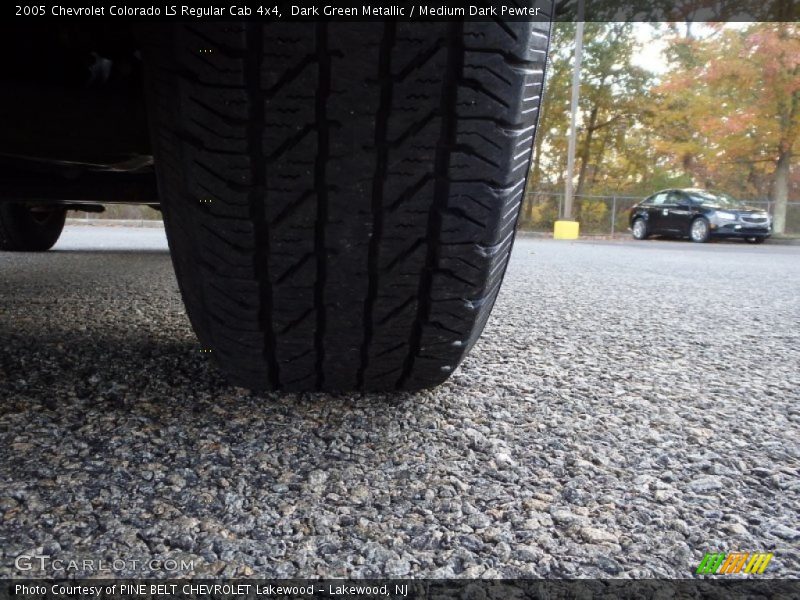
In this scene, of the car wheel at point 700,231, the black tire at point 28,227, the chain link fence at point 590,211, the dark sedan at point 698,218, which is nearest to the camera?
the black tire at point 28,227

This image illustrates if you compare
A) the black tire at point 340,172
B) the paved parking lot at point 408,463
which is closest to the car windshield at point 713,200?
the paved parking lot at point 408,463

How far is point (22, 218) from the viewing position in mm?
3820

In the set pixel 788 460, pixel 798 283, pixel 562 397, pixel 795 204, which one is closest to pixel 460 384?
pixel 562 397

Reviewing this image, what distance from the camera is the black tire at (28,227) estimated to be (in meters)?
3.75

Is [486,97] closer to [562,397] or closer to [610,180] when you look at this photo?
[562,397]

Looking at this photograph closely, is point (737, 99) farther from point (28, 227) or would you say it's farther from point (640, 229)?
point (28, 227)

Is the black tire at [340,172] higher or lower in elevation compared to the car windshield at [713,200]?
lower

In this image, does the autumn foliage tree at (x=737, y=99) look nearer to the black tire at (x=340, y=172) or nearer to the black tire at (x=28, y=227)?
the black tire at (x=28, y=227)

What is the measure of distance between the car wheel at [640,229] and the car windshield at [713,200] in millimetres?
1085

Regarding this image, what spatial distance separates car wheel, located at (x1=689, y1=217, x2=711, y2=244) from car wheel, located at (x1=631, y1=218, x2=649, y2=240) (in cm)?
115

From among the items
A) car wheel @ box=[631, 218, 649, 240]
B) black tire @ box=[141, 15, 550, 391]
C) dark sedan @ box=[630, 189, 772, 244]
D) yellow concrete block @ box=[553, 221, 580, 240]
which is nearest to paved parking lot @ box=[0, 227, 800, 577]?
black tire @ box=[141, 15, 550, 391]

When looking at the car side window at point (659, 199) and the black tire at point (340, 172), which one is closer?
the black tire at point (340, 172)

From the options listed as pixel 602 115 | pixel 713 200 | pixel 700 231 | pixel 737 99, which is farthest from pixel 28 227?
pixel 602 115

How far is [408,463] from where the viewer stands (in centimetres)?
92
